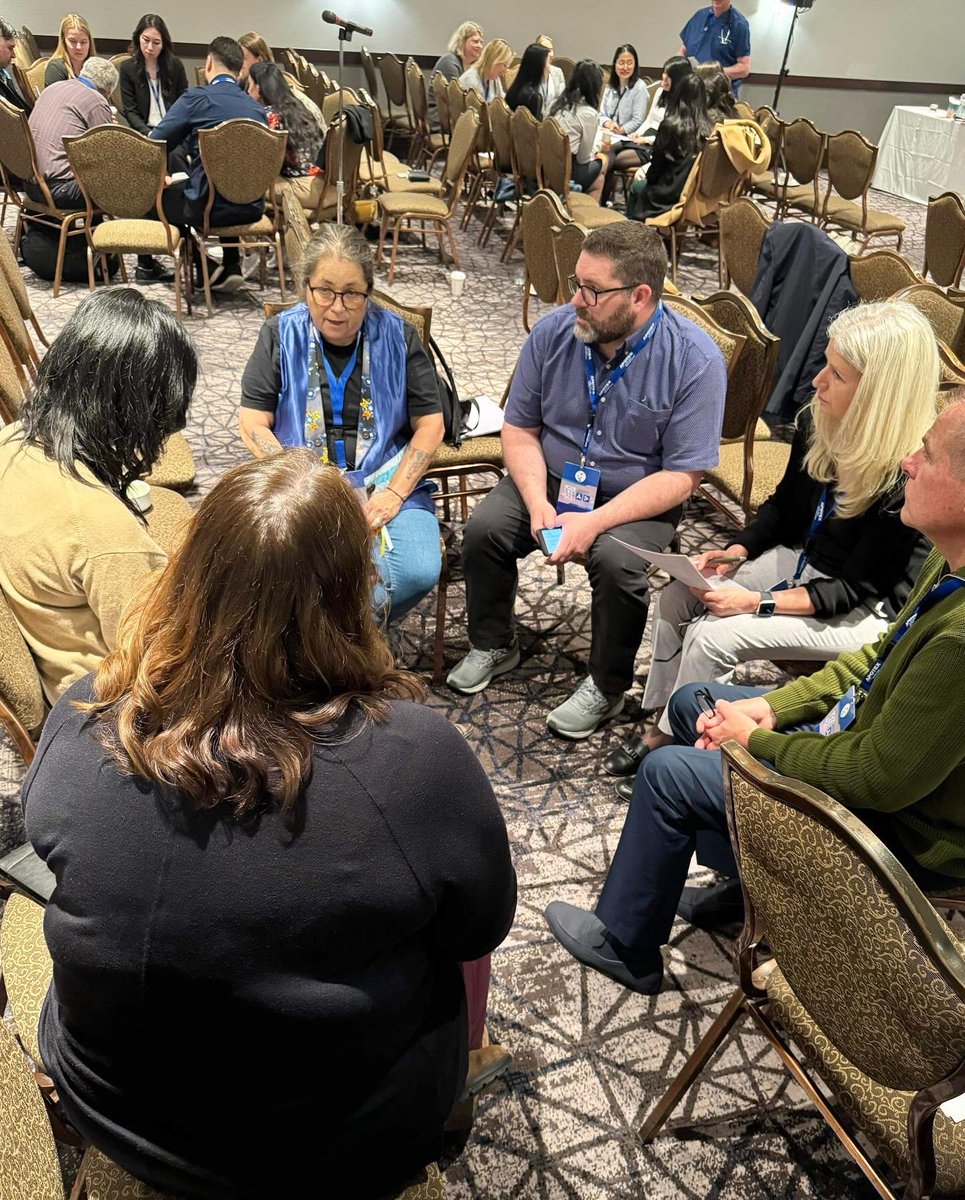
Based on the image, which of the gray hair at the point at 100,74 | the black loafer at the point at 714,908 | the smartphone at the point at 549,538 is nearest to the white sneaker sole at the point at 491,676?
the smartphone at the point at 549,538

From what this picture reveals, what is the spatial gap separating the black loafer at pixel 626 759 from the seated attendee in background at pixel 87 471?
1.37 meters

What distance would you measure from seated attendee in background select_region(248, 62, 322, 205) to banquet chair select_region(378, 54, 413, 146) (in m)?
4.40

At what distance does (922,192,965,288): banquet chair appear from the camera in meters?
5.45

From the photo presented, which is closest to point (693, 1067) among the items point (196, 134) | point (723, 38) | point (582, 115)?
point (196, 134)

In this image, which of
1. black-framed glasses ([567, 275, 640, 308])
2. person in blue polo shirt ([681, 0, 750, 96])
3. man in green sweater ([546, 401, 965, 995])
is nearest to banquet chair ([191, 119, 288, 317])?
black-framed glasses ([567, 275, 640, 308])

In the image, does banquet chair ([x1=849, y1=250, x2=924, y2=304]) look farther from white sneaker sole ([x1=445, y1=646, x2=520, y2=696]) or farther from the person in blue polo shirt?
the person in blue polo shirt

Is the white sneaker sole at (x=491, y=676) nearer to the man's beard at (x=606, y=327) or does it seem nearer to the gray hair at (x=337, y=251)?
the man's beard at (x=606, y=327)

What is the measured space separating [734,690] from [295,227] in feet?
12.5

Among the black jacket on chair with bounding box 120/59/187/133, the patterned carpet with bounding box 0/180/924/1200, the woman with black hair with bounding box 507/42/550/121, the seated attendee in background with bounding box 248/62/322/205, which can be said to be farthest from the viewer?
the woman with black hair with bounding box 507/42/550/121

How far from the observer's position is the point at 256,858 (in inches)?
35.2

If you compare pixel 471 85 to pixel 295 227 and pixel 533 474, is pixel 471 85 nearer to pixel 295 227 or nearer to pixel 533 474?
pixel 295 227

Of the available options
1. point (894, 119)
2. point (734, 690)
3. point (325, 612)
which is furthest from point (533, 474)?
point (894, 119)

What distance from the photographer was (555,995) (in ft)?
6.40

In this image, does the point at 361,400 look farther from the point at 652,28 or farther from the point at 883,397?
the point at 652,28
